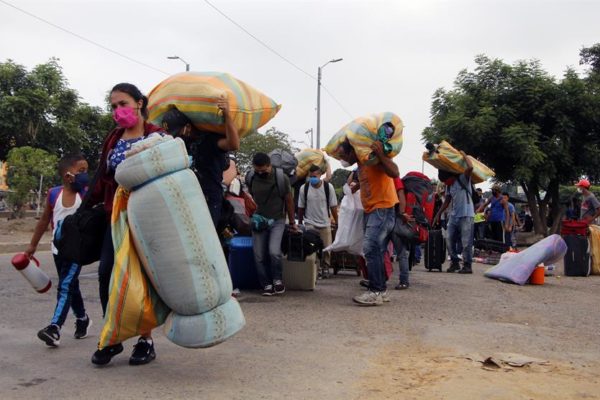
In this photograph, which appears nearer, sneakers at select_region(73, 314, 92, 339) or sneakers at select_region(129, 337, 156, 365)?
sneakers at select_region(129, 337, 156, 365)

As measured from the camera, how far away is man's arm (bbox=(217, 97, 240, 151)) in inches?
170

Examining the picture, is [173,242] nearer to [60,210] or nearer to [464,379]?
[60,210]

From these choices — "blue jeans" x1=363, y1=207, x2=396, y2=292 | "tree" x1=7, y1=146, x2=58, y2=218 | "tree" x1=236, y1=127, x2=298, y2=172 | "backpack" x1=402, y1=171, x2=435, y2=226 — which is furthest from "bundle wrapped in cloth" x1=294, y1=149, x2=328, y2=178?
"tree" x1=236, y1=127, x2=298, y2=172

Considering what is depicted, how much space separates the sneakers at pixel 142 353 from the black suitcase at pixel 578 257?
27.1 feet

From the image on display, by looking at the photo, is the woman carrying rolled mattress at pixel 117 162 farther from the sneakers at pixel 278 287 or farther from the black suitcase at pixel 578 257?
the black suitcase at pixel 578 257

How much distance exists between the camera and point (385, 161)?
20.4ft

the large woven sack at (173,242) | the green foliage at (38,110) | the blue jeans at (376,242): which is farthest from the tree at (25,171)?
the large woven sack at (173,242)

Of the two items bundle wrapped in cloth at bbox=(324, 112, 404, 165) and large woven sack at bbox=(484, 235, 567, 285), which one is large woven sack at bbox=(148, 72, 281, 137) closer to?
bundle wrapped in cloth at bbox=(324, 112, 404, 165)

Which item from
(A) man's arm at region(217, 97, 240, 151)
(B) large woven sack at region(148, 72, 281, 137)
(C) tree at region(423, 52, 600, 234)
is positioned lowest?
(A) man's arm at region(217, 97, 240, 151)

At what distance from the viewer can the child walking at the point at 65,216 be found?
454 cm

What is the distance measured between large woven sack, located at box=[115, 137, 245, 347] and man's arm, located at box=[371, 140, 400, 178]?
298 centimetres

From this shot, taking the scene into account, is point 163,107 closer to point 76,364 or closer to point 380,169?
point 76,364

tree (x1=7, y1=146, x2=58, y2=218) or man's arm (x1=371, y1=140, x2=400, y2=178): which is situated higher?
tree (x1=7, y1=146, x2=58, y2=218)

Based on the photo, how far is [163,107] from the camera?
4555 millimetres
